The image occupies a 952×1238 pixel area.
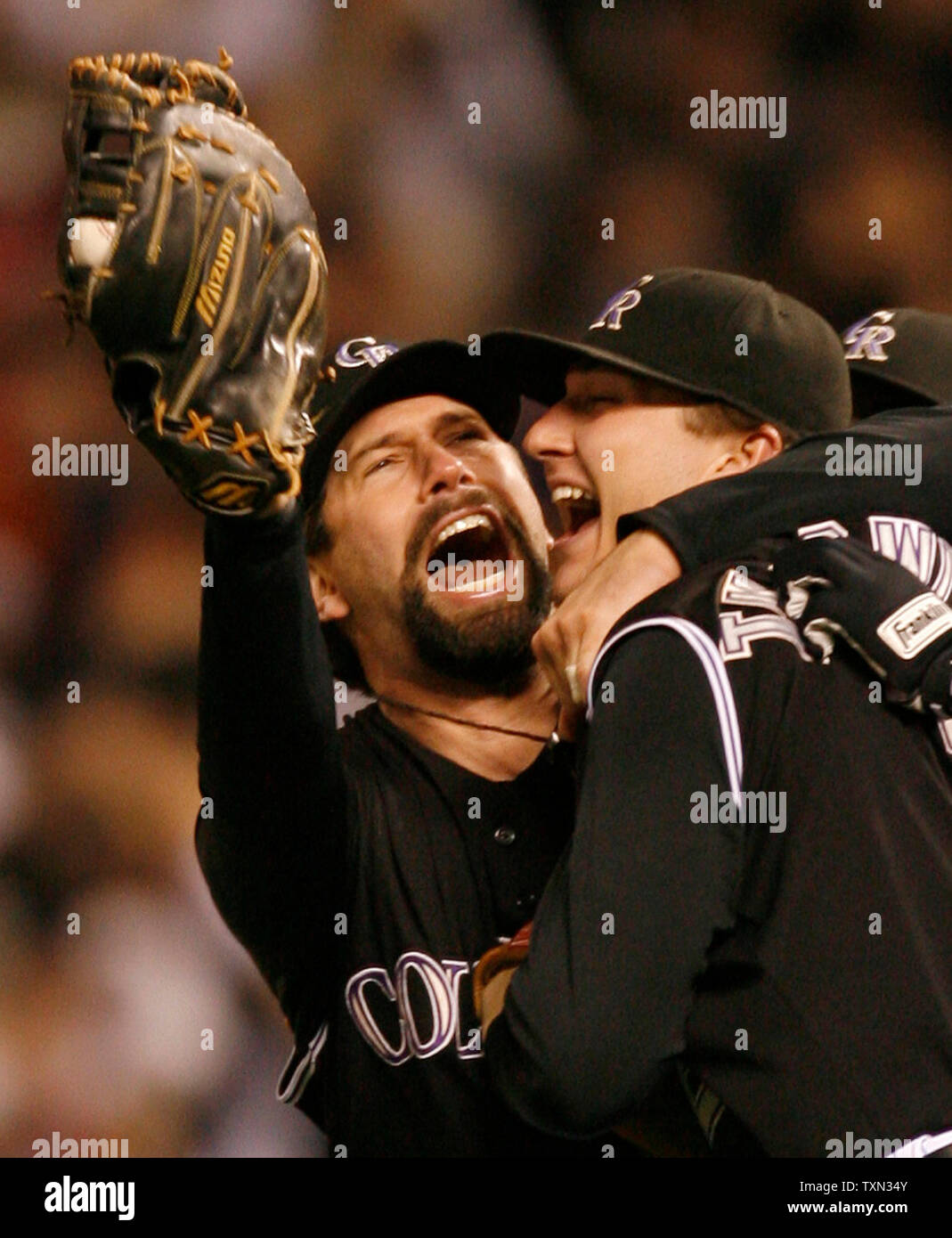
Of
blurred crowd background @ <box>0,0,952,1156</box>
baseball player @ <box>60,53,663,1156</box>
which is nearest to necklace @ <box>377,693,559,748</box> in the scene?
baseball player @ <box>60,53,663,1156</box>

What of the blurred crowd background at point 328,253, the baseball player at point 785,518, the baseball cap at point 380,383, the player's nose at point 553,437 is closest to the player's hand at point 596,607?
the baseball player at point 785,518

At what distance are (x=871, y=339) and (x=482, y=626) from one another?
0.46 meters

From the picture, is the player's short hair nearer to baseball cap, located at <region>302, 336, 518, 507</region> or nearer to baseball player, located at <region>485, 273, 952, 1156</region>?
baseball cap, located at <region>302, 336, 518, 507</region>

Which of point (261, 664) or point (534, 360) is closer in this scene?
point (261, 664)

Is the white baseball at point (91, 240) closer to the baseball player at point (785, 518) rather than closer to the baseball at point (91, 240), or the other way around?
the baseball at point (91, 240)

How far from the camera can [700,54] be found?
2.73m

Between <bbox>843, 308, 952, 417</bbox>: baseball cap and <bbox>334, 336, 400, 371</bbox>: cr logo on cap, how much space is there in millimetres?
452

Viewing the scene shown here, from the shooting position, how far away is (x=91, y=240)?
1.06 meters

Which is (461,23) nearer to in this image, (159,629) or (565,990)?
(159,629)

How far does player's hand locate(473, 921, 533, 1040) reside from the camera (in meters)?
1.17

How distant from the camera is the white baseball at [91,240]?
1052 mm

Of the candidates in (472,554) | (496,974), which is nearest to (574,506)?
(472,554)

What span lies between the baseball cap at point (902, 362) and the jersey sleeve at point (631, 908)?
594mm

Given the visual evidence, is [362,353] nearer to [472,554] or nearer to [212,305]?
[472,554]
